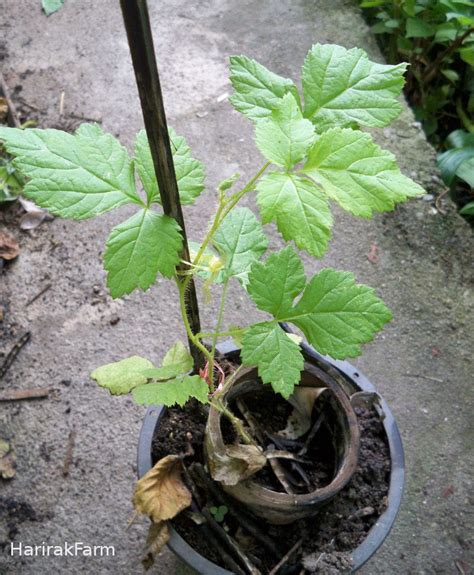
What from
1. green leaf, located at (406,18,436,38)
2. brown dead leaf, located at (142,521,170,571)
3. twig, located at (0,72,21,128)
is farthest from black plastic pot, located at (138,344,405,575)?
green leaf, located at (406,18,436,38)

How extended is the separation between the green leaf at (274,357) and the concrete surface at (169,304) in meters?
0.78

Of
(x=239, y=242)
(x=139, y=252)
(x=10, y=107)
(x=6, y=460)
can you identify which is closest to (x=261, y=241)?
(x=239, y=242)

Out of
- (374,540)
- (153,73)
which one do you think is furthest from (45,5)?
(374,540)

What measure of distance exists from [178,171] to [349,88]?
0.87 feet

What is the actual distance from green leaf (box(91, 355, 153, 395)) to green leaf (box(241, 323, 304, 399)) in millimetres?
218

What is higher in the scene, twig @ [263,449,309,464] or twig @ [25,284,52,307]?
twig @ [263,449,309,464]

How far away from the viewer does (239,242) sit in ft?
3.18

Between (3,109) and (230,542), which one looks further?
(3,109)

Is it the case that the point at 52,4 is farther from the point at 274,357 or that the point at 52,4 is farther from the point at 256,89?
the point at 274,357

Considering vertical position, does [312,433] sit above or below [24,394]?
above

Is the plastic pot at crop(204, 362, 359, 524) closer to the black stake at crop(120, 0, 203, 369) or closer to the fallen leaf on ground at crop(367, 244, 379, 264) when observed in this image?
the black stake at crop(120, 0, 203, 369)

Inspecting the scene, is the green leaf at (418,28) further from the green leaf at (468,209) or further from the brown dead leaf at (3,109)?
the brown dead leaf at (3,109)

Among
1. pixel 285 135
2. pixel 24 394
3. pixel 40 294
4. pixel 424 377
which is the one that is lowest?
pixel 424 377

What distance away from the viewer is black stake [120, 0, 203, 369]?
21.3 inches
